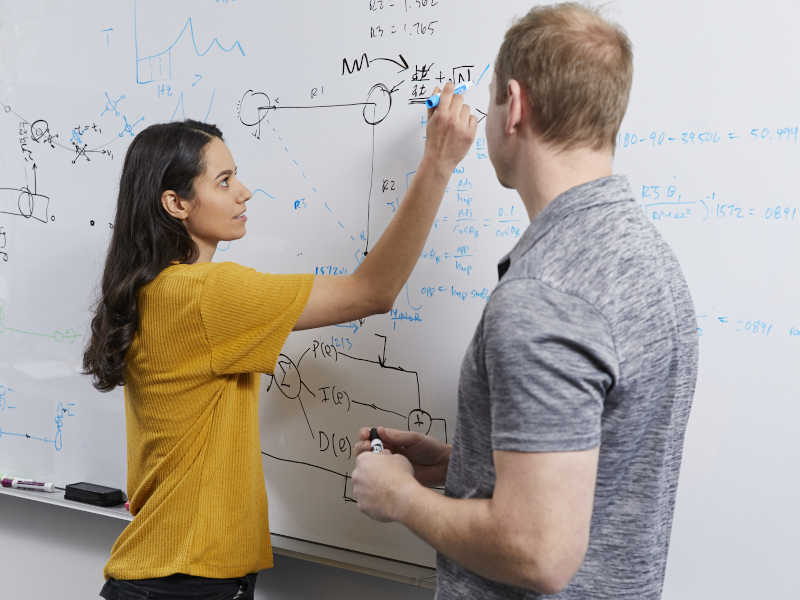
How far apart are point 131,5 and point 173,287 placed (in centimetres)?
93

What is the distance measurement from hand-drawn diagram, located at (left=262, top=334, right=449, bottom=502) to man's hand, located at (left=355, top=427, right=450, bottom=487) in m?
0.24

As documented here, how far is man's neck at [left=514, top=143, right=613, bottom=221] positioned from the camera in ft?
2.30

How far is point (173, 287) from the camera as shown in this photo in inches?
42.4

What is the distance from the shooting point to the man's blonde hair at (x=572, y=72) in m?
0.67

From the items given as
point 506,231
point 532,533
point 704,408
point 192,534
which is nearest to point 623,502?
point 532,533

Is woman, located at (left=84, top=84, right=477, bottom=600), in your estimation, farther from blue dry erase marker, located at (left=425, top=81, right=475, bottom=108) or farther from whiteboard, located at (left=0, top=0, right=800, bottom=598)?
whiteboard, located at (left=0, top=0, right=800, bottom=598)

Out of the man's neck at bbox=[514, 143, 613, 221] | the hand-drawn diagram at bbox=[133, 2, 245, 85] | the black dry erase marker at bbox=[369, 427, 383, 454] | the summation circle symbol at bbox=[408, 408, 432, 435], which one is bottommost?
the summation circle symbol at bbox=[408, 408, 432, 435]

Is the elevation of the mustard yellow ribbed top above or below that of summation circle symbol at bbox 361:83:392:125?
below

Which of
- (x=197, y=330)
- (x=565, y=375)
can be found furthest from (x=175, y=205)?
(x=565, y=375)

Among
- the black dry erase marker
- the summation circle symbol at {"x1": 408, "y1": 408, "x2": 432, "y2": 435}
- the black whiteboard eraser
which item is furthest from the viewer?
the black whiteboard eraser

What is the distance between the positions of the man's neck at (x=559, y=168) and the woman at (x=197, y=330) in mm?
401

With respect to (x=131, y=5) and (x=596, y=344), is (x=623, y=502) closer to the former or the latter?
(x=596, y=344)

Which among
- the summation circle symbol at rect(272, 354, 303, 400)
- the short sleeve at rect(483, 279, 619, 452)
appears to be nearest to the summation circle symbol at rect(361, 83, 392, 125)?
the summation circle symbol at rect(272, 354, 303, 400)

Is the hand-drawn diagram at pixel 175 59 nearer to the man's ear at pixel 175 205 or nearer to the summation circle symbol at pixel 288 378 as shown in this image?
the man's ear at pixel 175 205
